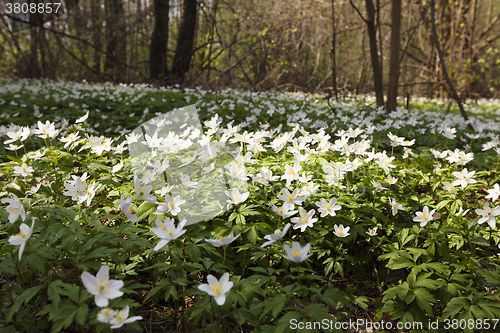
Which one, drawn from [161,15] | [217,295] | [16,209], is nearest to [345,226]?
[217,295]

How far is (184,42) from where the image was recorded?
11.2 metres

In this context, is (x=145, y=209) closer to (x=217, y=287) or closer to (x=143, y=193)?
(x=143, y=193)

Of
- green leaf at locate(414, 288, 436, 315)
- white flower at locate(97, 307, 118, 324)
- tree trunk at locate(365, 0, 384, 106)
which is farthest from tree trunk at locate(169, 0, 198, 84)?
green leaf at locate(414, 288, 436, 315)

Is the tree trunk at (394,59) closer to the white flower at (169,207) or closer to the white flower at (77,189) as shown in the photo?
the white flower at (169,207)

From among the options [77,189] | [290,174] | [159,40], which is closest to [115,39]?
[159,40]

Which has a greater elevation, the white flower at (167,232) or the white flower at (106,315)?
the white flower at (167,232)

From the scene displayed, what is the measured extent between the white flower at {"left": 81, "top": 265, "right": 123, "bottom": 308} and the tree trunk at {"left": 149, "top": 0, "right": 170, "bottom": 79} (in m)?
10.9

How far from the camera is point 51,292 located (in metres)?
1.47

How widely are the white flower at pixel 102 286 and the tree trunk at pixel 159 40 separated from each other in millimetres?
10894

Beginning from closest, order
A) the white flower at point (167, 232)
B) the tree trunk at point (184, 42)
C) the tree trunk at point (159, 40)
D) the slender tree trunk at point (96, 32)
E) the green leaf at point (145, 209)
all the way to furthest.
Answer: the white flower at point (167, 232) → the green leaf at point (145, 209) → the tree trunk at point (184, 42) → the tree trunk at point (159, 40) → the slender tree trunk at point (96, 32)

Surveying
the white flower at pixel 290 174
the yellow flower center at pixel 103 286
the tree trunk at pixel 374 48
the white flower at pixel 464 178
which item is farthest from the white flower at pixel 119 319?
the tree trunk at pixel 374 48

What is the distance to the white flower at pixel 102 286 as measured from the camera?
4.55ft

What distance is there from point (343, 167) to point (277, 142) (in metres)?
A: 0.69

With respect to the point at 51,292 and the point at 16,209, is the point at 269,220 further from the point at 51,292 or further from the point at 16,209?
the point at 16,209
